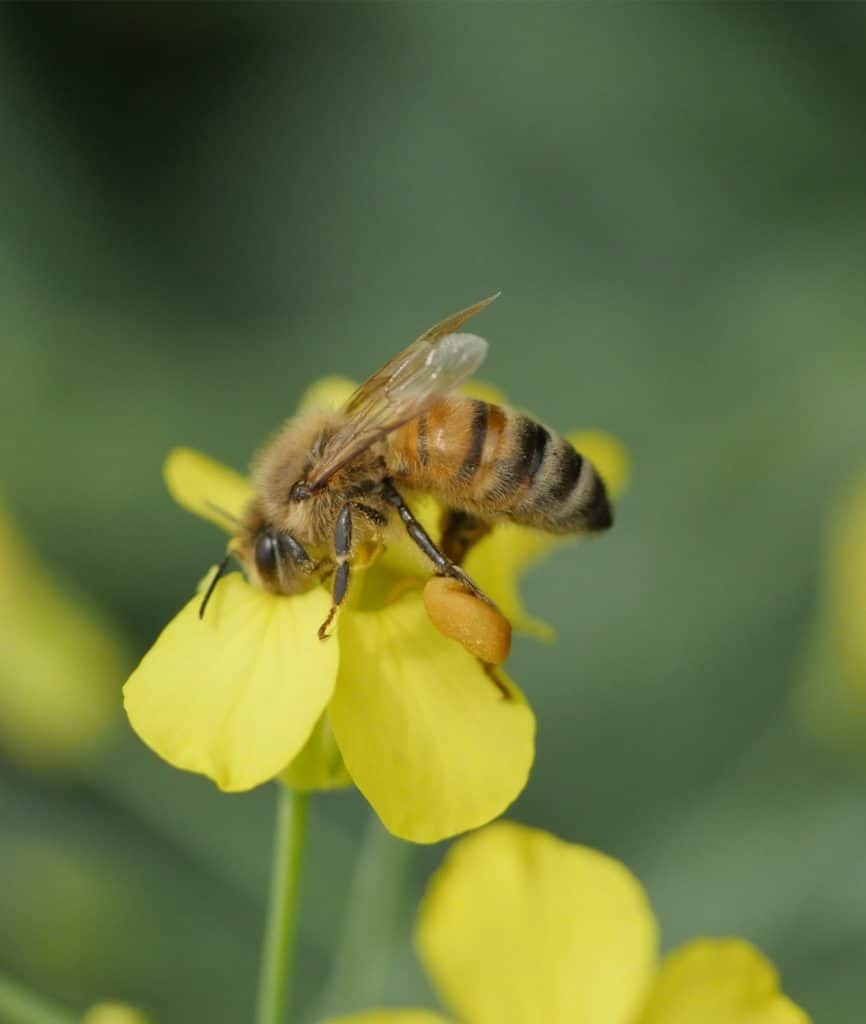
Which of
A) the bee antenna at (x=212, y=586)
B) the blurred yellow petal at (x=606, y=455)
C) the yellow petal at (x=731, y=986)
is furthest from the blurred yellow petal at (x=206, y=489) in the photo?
the yellow petal at (x=731, y=986)

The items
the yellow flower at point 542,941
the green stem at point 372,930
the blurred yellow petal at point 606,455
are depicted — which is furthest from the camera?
the green stem at point 372,930

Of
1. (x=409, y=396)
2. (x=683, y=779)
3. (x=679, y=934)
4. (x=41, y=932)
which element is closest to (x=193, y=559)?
(x=41, y=932)

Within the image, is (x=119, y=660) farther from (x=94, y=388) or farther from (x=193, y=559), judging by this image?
(x=94, y=388)

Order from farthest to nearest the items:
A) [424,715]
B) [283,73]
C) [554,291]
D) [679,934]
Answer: [283,73] → [554,291] → [679,934] → [424,715]

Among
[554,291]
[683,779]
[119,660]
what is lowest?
[683,779]

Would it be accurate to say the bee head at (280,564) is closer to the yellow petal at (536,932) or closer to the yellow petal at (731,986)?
the yellow petal at (536,932)

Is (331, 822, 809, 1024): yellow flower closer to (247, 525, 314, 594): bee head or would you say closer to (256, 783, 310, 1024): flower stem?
(256, 783, 310, 1024): flower stem
